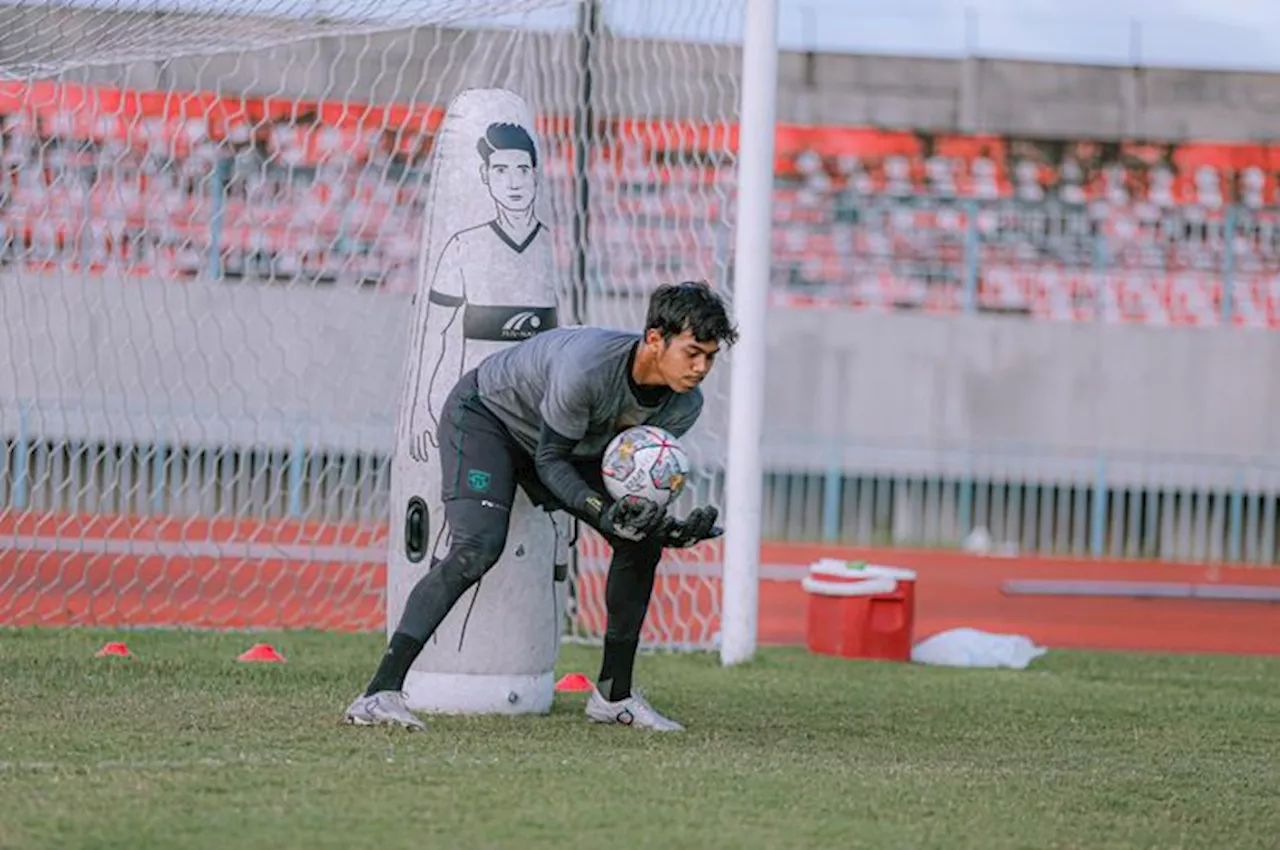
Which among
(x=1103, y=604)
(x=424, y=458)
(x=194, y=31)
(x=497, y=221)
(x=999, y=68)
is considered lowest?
(x=1103, y=604)

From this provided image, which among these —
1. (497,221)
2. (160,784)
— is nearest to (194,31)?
(497,221)

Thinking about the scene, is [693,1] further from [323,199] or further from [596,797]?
[323,199]

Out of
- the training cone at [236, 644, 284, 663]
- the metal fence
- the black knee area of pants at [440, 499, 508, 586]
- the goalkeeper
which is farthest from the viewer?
the metal fence

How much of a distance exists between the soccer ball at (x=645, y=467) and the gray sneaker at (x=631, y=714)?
83 centimetres

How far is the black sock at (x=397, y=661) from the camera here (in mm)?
6406

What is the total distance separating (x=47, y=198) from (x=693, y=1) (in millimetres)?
4068

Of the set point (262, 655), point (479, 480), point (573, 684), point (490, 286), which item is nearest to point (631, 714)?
point (479, 480)

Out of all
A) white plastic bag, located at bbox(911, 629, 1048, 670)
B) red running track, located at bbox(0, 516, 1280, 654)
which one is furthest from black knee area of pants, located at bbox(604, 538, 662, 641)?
red running track, located at bbox(0, 516, 1280, 654)

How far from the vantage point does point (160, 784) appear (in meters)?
5.09

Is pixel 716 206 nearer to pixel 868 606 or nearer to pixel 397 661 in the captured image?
pixel 868 606

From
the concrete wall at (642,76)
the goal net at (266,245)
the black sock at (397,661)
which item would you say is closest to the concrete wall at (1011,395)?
the concrete wall at (642,76)

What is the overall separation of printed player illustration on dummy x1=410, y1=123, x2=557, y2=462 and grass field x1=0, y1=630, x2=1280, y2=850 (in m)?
1.17

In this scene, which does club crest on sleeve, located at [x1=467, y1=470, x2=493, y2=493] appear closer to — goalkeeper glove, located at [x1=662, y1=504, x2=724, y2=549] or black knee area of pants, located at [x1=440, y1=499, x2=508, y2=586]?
black knee area of pants, located at [x1=440, y1=499, x2=508, y2=586]

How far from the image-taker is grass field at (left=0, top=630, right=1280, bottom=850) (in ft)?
15.5
